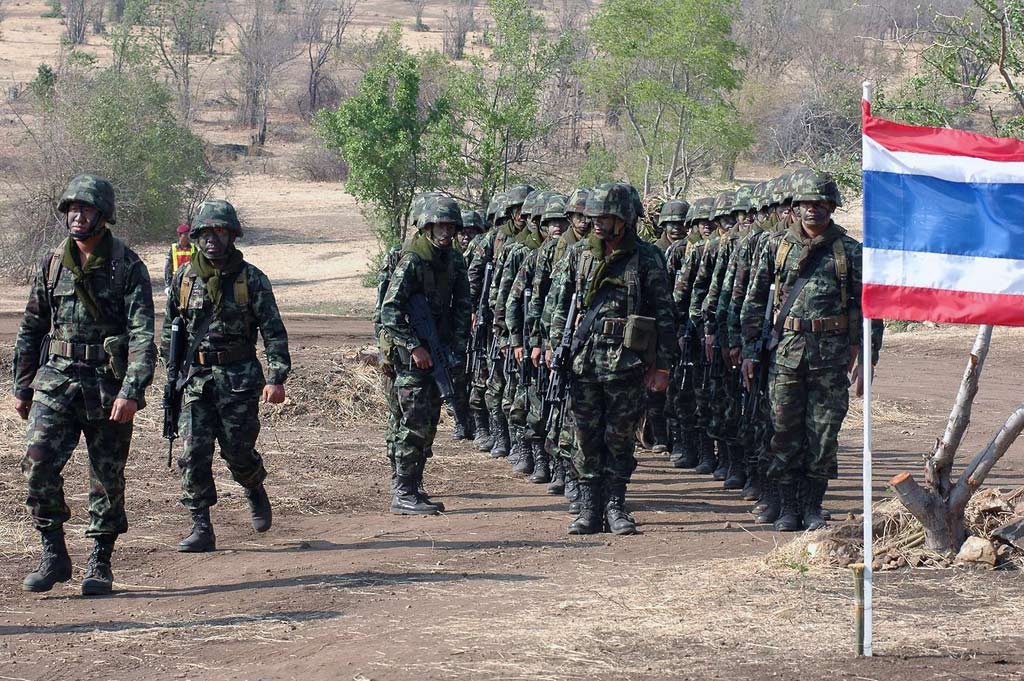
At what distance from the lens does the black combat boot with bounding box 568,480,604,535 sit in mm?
9688

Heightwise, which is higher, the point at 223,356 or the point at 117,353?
the point at 117,353

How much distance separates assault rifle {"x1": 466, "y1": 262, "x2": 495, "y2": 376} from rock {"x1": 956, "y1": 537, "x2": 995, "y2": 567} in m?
6.39

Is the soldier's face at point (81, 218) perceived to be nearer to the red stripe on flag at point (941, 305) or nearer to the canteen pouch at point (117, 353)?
the canteen pouch at point (117, 353)

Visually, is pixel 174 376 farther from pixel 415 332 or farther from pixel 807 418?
pixel 807 418

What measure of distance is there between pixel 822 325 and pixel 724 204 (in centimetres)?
357

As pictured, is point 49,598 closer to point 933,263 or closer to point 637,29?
point 933,263

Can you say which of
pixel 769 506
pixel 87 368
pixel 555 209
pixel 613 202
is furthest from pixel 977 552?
pixel 555 209

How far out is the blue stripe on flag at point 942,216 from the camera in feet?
21.0

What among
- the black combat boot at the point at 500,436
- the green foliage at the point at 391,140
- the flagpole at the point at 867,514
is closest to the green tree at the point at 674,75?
the green foliage at the point at 391,140

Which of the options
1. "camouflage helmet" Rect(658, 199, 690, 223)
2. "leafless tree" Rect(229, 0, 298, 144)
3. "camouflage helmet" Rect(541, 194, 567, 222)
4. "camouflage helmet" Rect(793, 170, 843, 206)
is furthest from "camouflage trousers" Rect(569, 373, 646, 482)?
"leafless tree" Rect(229, 0, 298, 144)

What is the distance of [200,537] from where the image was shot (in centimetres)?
912

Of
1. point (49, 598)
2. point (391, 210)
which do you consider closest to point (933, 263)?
point (49, 598)

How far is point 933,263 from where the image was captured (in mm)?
6426

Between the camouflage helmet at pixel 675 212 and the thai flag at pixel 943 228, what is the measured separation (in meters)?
7.56
